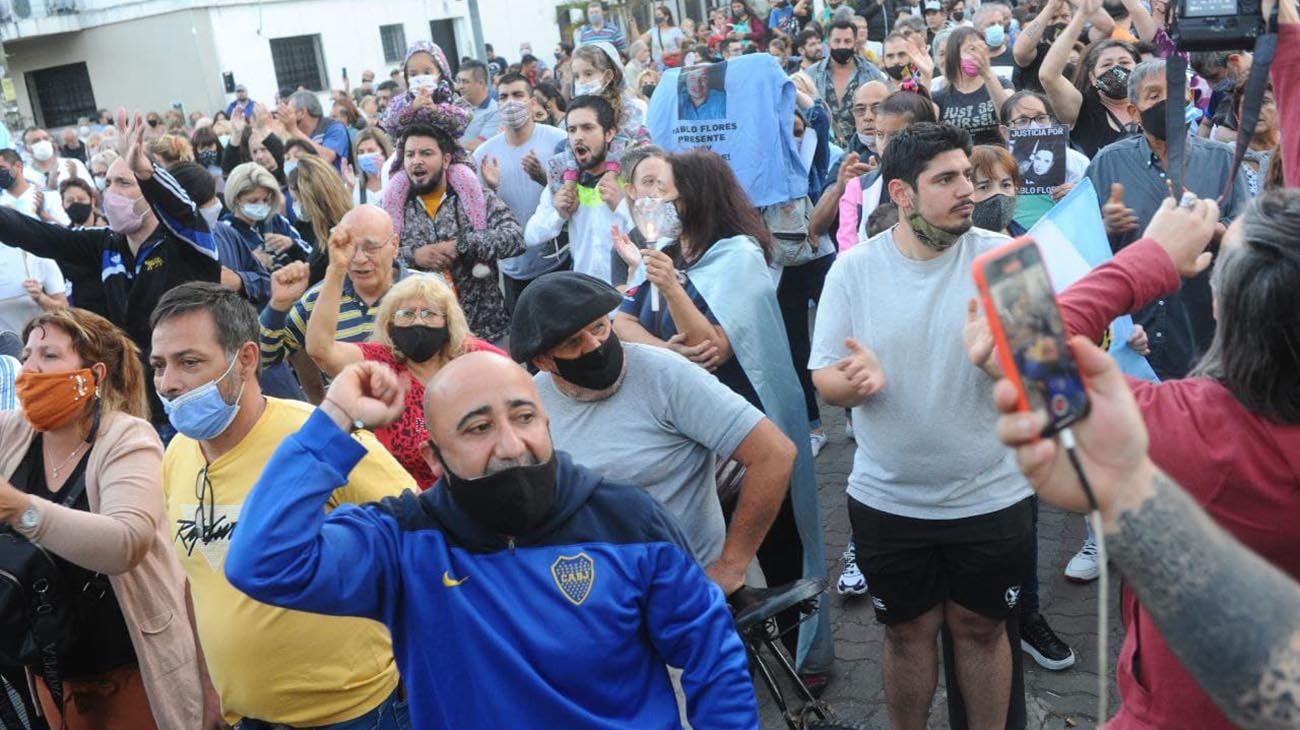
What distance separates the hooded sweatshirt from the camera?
207 centimetres

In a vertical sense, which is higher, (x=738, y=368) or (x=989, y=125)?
(x=989, y=125)

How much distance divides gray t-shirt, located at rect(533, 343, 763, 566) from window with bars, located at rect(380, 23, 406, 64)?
A: 110 feet

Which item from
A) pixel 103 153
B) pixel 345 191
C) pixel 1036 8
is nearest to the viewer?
pixel 345 191

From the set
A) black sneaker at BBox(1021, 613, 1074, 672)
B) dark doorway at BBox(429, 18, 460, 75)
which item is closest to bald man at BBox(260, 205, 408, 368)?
black sneaker at BBox(1021, 613, 1074, 672)

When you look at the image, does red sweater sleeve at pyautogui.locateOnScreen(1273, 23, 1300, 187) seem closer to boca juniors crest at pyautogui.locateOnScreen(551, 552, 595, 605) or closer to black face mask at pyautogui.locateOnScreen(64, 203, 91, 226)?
boca juniors crest at pyautogui.locateOnScreen(551, 552, 595, 605)

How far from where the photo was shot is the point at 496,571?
254 cm

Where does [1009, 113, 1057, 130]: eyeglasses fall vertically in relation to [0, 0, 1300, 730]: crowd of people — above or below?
above

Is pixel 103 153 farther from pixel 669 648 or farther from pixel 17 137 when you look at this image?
pixel 17 137

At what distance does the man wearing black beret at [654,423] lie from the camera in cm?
353

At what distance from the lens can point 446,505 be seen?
8.61ft

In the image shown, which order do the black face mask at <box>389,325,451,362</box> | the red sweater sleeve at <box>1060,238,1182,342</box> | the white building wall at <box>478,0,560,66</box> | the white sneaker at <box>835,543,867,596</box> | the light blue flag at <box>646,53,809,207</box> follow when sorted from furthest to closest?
the white building wall at <box>478,0,560,66</box> → the light blue flag at <box>646,53,809,207</box> → the white sneaker at <box>835,543,867,596</box> → the black face mask at <box>389,325,451,362</box> → the red sweater sleeve at <box>1060,238,1182,342</box>

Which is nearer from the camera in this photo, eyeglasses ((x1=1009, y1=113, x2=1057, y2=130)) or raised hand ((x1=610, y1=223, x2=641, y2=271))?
raised hand ((x1=610, y1=223, x2=641, y2=271))

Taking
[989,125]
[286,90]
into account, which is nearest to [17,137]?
[286,90]

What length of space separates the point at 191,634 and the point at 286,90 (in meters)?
30.5
